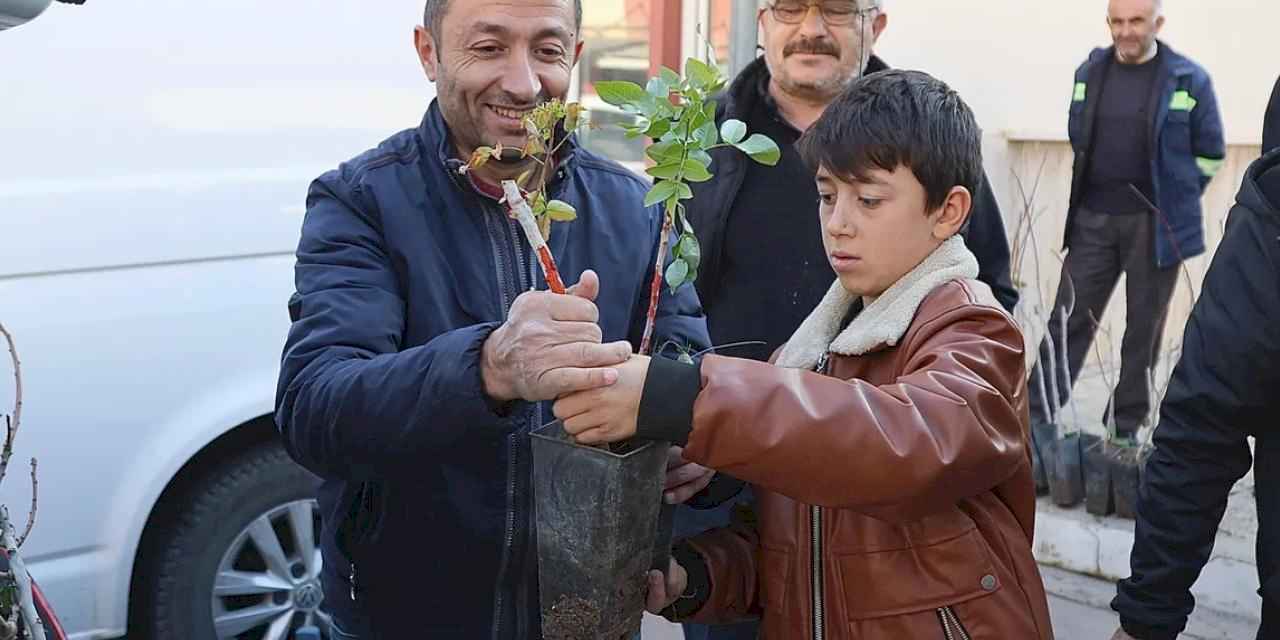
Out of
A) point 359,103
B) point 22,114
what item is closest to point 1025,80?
point 359,103

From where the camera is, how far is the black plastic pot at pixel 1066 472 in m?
4.62

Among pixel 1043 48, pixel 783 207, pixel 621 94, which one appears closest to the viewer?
pixel 621 94

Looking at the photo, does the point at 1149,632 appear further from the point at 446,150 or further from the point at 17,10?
the point at 17,10

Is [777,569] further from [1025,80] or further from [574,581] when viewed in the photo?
[1025,80]

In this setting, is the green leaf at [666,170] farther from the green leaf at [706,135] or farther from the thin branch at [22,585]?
the thin branch at [22,585]

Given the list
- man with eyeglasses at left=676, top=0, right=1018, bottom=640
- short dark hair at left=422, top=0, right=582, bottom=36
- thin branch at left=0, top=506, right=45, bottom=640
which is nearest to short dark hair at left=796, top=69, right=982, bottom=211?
short dark hair at left=422, top=0, right=582, bottom=36

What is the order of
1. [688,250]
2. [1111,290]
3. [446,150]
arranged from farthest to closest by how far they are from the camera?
1. [1111,290]
2. [446,150]
3. [688,250]

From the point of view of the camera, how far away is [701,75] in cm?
151

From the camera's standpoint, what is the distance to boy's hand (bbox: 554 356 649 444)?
1.39 metres

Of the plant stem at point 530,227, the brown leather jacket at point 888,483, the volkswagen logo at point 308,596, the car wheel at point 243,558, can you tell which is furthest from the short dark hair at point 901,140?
the volkswagen logo at point 308,596

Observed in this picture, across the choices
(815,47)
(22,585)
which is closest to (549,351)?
(22,585)

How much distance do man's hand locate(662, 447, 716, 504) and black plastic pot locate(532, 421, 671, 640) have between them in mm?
164

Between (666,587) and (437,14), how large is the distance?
840 millimetres

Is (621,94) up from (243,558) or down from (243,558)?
up
